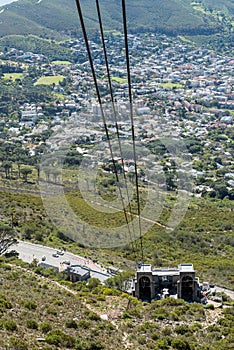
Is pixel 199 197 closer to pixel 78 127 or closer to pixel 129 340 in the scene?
pixel 78 127

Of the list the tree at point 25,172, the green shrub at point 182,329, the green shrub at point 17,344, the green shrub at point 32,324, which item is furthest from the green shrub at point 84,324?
the tree at point 25,172

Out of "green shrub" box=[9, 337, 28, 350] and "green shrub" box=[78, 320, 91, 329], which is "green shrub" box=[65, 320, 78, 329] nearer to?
"green shrub" box=[78, 320, 91, 329]

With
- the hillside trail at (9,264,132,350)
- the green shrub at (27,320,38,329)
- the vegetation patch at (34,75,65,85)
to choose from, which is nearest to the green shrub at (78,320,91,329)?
the hillside trail at (9,264,132,350)

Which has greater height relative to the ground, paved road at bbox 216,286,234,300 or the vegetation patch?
the vegetation patch

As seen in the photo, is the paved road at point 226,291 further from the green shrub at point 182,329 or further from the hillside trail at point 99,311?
the green shrub at point 182,329

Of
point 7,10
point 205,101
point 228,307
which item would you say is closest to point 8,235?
point 228,307

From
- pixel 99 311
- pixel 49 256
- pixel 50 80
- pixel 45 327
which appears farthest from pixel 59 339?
pixel 50 80
